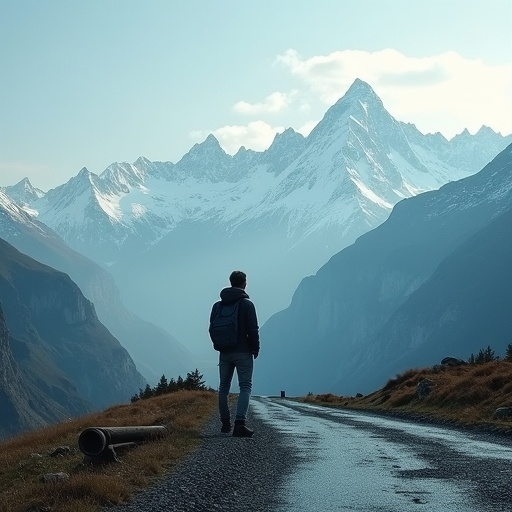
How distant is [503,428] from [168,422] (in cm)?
920

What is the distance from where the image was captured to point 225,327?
1867 centimetres

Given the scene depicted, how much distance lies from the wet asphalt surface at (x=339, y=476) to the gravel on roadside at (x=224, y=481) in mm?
13

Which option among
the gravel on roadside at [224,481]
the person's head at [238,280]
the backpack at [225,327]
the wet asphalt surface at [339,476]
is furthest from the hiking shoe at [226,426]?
the person's head at [238,280]

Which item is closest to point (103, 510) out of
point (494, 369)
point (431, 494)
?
point (431, 494)

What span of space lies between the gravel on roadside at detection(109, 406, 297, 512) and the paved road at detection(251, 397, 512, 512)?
274 millimetres

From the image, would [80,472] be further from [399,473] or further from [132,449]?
[399,473]

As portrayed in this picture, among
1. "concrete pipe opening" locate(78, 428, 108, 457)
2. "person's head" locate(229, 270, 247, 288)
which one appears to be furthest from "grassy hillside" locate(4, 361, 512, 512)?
"person's head" locate(229, 270, 247, 288)

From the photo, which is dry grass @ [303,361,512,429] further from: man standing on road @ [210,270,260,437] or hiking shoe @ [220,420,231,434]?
man standing on road @ [210,270,260,437]

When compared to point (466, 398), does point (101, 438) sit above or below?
below

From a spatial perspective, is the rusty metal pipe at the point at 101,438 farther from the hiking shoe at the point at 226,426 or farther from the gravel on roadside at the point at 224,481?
the hiking shoe at the point at 226,426

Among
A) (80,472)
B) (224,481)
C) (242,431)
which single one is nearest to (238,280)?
(242,431)

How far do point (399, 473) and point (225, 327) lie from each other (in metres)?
6.05

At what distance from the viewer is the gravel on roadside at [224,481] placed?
10.9 metres

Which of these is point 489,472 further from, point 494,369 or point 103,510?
point 494,369
